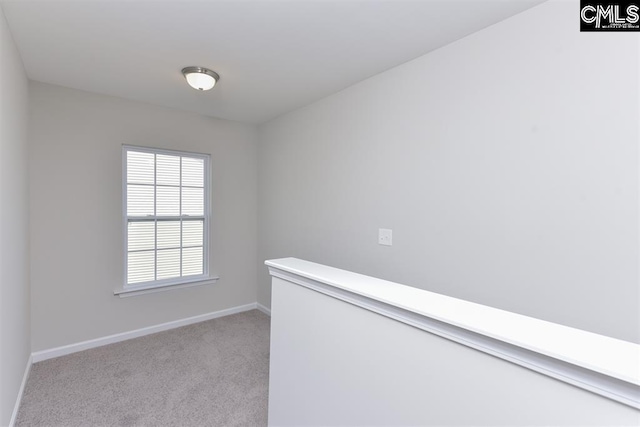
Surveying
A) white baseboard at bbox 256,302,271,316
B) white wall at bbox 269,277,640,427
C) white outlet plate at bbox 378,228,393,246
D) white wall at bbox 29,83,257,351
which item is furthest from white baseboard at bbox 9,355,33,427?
white outlet plate at bbox 378,228,393,246

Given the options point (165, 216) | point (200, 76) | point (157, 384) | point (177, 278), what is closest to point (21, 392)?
point (157, 384)

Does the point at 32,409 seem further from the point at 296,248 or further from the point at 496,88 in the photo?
the point at 496,88

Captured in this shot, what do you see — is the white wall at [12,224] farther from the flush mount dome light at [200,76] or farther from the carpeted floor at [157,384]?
the flush mount dome light at [200,76]

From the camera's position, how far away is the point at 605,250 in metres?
1.42

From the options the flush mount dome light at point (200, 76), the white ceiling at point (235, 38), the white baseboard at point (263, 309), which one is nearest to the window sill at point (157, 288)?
the white baseboard at point (263, 309)

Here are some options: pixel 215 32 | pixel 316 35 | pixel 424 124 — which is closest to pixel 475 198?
pixel 424 124

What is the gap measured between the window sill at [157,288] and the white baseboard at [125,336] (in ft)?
1.26

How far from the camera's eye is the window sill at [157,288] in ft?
10.3

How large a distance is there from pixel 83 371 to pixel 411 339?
289 cm

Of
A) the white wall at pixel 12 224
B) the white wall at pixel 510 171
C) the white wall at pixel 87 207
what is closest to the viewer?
the white wall at pixel 510 171

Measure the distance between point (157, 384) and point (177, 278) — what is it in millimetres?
1314

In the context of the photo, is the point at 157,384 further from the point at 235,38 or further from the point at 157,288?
the point at 235,38

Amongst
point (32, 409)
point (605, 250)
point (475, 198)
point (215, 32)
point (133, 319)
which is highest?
point (215, 32)

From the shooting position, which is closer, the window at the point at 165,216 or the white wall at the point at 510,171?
the white wall at the point at 510,171
